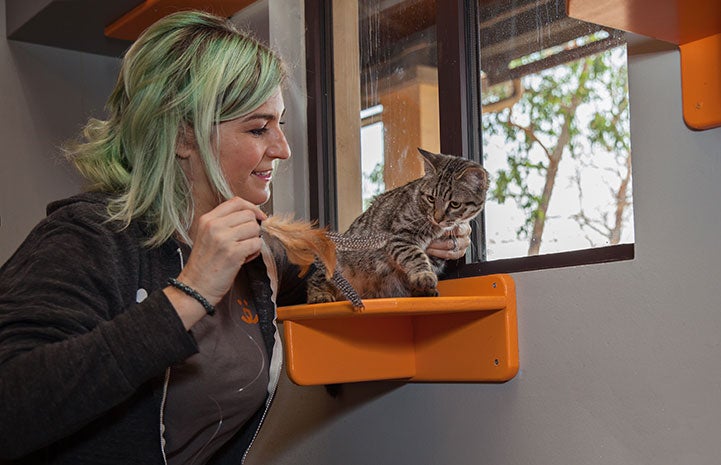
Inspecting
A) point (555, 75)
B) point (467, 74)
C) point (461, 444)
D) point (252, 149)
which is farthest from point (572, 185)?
point (252, 149)

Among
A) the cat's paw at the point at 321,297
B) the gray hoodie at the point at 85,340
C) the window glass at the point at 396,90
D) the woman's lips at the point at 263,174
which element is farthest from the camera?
the window glass at the point at 396,90

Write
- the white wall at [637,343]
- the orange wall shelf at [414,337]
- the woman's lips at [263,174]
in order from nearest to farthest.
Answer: the white wall at [637,343], the woman's lips at [263,174], the orange wall shelf at [414,337]

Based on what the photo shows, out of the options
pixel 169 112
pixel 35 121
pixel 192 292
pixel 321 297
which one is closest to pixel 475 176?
pixel 321 297

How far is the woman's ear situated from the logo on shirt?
0.77ft

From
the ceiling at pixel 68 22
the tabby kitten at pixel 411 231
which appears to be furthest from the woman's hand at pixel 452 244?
the ceiling at pixel 68 22

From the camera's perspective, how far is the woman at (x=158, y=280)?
0.89m

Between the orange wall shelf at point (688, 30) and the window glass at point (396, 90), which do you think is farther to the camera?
the window glass at point (396, 90)

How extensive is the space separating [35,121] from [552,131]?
5.95 ft

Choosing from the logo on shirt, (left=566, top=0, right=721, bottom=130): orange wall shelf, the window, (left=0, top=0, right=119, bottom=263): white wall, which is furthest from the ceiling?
(left=566, top=0, right=721, bottom=130): orange wall shelf

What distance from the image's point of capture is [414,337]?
1.64 m

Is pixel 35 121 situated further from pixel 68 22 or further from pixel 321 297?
pixel 321 297

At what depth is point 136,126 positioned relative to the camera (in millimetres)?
1124

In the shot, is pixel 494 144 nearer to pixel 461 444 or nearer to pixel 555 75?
pixel 555 75

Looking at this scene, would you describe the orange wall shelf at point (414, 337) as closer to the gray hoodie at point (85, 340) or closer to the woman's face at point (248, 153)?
the woman's face at point (248, 153)
